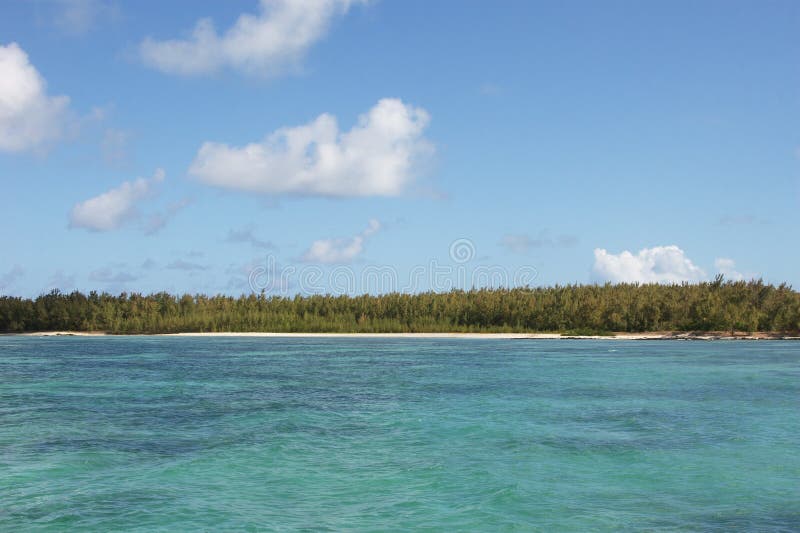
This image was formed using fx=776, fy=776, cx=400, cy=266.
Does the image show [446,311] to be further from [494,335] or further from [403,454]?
[403,454]

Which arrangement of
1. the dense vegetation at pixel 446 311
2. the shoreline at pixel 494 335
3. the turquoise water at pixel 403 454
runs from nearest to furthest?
the turquoise water at pixel 403 454 → the shoreline at pixel 494 335 → the dense vegetation at pixel 446 311

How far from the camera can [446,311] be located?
14738 cm

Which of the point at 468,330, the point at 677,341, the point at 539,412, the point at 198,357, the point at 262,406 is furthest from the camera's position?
the point at 468,330

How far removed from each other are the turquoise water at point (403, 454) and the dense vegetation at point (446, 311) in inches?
2949

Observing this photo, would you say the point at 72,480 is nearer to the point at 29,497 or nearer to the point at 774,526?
the point at 29,497

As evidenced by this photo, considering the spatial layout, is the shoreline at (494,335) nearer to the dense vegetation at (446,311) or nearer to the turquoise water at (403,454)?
the dense vegetation at (446,311)

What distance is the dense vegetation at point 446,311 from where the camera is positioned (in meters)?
123

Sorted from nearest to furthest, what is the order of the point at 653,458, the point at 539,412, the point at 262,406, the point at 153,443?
the point at 653,458, the point at 153,443, the point at 539,412, the point at 262,406

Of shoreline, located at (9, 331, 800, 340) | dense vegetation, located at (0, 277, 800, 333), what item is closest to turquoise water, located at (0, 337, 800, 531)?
shoreline, located at (9, 331, 800, 340)

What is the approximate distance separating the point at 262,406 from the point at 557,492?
68.2 feet

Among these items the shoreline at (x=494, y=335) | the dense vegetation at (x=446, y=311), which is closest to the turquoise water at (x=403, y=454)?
the shoreline at (x=494, y=335)

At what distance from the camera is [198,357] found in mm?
79000

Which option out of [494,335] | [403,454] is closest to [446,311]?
[494,335]

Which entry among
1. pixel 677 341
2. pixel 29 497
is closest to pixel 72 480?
pixel 29 497
